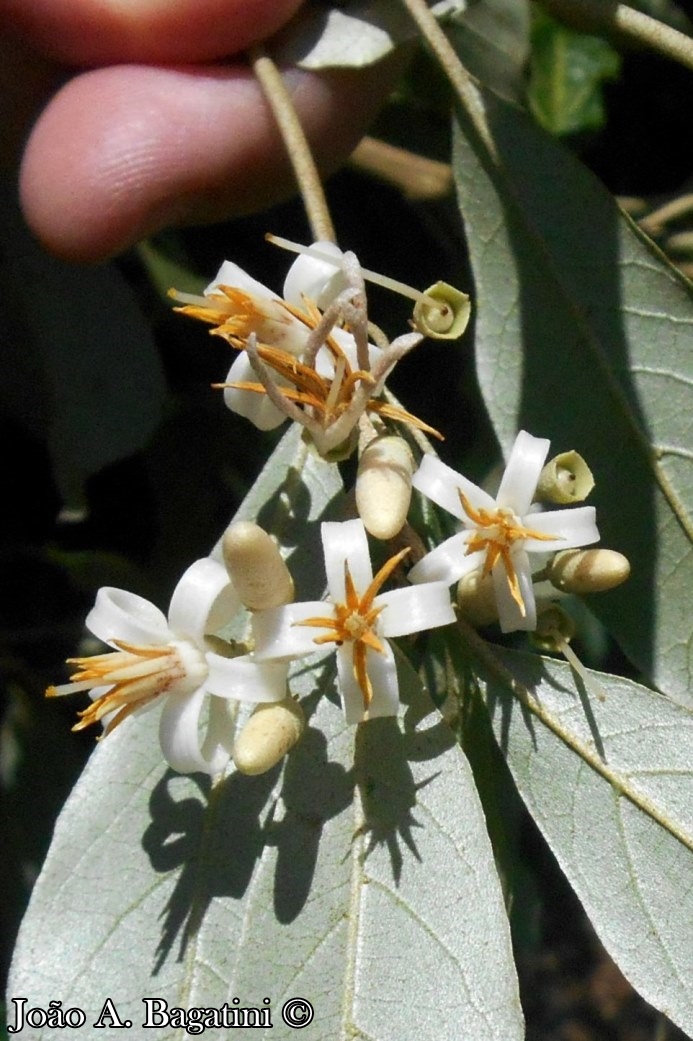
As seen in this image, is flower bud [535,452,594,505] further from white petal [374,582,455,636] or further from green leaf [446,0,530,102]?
green leaf [446,0,530,102]

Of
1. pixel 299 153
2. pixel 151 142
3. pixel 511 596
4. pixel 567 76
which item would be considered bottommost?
pixel 511 596

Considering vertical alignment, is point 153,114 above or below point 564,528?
above

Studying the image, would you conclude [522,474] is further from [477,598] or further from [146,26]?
[146,26]

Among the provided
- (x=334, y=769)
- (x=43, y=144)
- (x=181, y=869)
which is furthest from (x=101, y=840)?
(x=43, y=144)

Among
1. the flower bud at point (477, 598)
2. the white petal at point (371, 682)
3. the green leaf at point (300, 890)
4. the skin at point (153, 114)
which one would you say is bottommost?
the green leaf at point (300, 890)

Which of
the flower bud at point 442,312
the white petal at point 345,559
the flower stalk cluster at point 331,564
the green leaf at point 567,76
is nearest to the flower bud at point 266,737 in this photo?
the flower stalk cluster at point 331,564
